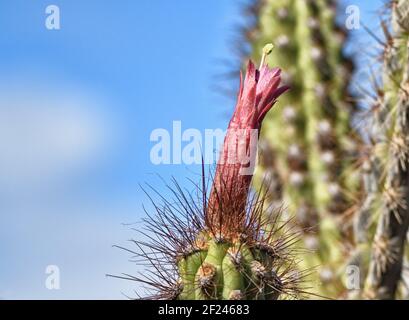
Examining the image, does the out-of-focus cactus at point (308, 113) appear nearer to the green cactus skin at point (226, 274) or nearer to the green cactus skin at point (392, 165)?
the green cactus skin at point (392, 165)

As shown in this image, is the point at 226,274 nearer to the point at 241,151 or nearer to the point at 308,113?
the point at 241,151


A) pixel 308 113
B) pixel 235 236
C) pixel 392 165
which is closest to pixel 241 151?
pixel 235 236

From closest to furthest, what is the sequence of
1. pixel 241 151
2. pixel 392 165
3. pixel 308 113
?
pixel 241 151
pixel 392 165
pixel 308 113

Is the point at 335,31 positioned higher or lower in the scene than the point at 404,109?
higher

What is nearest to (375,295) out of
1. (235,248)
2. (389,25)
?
(389,25)
